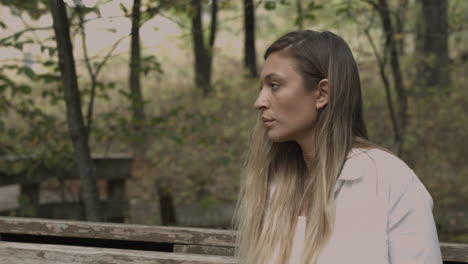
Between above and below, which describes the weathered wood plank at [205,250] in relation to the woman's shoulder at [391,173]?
below

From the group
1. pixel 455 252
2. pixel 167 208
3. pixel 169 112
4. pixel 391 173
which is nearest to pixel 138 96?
pixel 169 112

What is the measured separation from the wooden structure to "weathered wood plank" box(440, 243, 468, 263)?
3496 mm

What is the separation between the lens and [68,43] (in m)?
3.87

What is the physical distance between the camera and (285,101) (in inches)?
92.8

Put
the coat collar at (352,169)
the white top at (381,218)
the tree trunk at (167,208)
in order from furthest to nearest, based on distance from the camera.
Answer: the tree trunk at (167,208)
the coat collar at (352,169)
the white top at (381,218)

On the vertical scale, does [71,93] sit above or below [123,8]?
below

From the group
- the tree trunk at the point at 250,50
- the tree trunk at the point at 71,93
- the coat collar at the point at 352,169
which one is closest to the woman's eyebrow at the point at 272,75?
the coat collar at the point at 352,169

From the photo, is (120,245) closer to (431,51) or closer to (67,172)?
(67,172)

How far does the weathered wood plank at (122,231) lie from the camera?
252 cm

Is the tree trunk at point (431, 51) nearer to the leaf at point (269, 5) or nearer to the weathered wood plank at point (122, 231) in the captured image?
the leaf at point (269, 5)

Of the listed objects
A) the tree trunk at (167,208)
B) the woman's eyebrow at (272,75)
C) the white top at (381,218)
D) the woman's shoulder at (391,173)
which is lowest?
the tree trunk at (167,208)

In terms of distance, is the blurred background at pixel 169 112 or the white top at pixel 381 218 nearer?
the white top at pixel 381 218

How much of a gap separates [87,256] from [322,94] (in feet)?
3.66

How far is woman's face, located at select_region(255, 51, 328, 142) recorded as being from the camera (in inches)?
92.5
